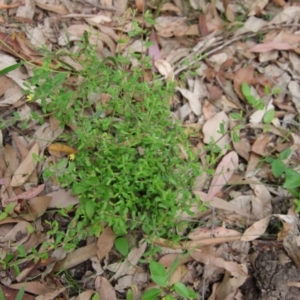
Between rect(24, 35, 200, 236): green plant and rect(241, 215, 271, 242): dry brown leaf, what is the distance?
31 cm

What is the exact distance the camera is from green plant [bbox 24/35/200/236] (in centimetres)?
172

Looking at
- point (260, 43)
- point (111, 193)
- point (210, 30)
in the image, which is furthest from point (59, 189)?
point (260, 43)

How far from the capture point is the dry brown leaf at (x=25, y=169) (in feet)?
6.28

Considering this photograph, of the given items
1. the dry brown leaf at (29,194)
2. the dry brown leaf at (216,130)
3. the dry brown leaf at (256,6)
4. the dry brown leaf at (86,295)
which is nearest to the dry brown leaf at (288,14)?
the dry brown leaf at (256,6)

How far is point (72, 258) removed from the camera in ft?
6.07

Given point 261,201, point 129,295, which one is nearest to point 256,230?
point 261,201

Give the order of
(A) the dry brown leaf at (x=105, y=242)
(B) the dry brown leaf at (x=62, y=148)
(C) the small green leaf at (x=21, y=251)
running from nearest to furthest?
(C) the small green leaf at (x=21, y=251)
(A) the dry brown leaf at (x=105, y=242)
(B) the dry brown leaf at (x=62, y=148)

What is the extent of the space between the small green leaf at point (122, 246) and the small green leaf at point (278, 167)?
713 mm

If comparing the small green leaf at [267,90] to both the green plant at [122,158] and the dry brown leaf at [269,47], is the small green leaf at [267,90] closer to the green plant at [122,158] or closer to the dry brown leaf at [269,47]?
the dry brown leaf at [269,47]

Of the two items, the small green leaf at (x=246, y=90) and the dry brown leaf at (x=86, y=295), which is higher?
the small green leaf at (x=246, y=90)

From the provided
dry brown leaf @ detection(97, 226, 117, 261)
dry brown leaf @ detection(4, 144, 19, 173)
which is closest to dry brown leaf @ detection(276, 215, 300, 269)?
dry brown leaf @ detection(97, 226, 117, 261)

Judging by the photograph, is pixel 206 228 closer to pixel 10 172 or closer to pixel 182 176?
pixel 182 176

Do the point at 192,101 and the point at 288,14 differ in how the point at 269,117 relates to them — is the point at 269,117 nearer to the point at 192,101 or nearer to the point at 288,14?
the point at 192,101

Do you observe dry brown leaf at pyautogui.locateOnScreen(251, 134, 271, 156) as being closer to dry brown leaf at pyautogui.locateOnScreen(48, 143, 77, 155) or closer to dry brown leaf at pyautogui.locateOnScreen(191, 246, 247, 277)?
dry brown leaf at pyautogui.locateOnScreen(191, 246, 247, 277)
